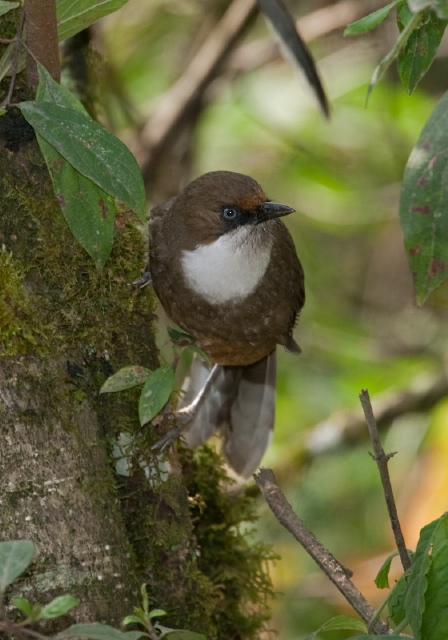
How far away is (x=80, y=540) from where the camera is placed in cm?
208

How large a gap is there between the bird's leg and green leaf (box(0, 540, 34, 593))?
1106mm

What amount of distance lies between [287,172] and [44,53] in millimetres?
3175

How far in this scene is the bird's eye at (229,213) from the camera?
3.32m

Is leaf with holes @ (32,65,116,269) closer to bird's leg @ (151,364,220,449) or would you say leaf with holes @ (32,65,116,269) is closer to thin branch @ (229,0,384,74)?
bird's leg @ (151,364,220,449)

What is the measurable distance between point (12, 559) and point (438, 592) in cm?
85

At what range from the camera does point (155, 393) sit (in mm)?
2244

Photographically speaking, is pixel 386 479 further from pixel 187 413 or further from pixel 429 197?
pixel 187 413

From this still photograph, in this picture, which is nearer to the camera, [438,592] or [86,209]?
[438,592]

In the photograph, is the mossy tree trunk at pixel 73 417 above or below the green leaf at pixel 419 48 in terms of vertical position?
below

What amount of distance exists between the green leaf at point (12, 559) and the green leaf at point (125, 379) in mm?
832

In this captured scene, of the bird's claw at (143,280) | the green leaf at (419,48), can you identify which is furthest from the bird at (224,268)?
the green leaf at (419,48)

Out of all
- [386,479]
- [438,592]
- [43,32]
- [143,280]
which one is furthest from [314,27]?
[438,592]

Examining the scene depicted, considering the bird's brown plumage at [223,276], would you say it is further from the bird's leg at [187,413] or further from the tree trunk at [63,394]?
the tree trunk at [63,394]

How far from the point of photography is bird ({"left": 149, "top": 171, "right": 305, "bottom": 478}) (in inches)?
130
